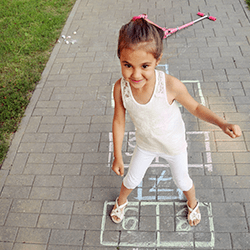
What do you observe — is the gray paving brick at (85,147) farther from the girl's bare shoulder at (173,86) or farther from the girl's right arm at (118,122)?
the girl's bare shoulder at (173,86)

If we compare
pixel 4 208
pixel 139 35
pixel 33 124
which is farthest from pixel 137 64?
pixel 33 124

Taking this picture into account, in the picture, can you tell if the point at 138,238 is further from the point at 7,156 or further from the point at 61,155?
the point at 7,156

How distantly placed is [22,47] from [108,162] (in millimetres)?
3871

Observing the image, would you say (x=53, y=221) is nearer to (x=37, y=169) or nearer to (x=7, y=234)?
(x=7, y=234)

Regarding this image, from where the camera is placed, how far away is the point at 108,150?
3.58 m

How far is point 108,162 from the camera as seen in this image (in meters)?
3.45

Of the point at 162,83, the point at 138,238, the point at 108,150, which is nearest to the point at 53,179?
the point at 108,150

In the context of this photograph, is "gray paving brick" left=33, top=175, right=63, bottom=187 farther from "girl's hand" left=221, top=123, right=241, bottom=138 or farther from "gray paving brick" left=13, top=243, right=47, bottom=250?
"girl's hand" left=221, top=123, right=241, bottom=138

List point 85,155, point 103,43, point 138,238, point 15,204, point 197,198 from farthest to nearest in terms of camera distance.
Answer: point 103,43 → point 85,155 → point 15,204 → point 197,198 → point 138,238

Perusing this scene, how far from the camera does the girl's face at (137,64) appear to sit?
1602 millimetres

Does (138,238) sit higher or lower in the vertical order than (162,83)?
lower

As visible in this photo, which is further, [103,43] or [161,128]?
[103,43]

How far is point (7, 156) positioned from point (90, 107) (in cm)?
149

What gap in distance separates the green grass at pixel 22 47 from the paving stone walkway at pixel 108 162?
0.22m
